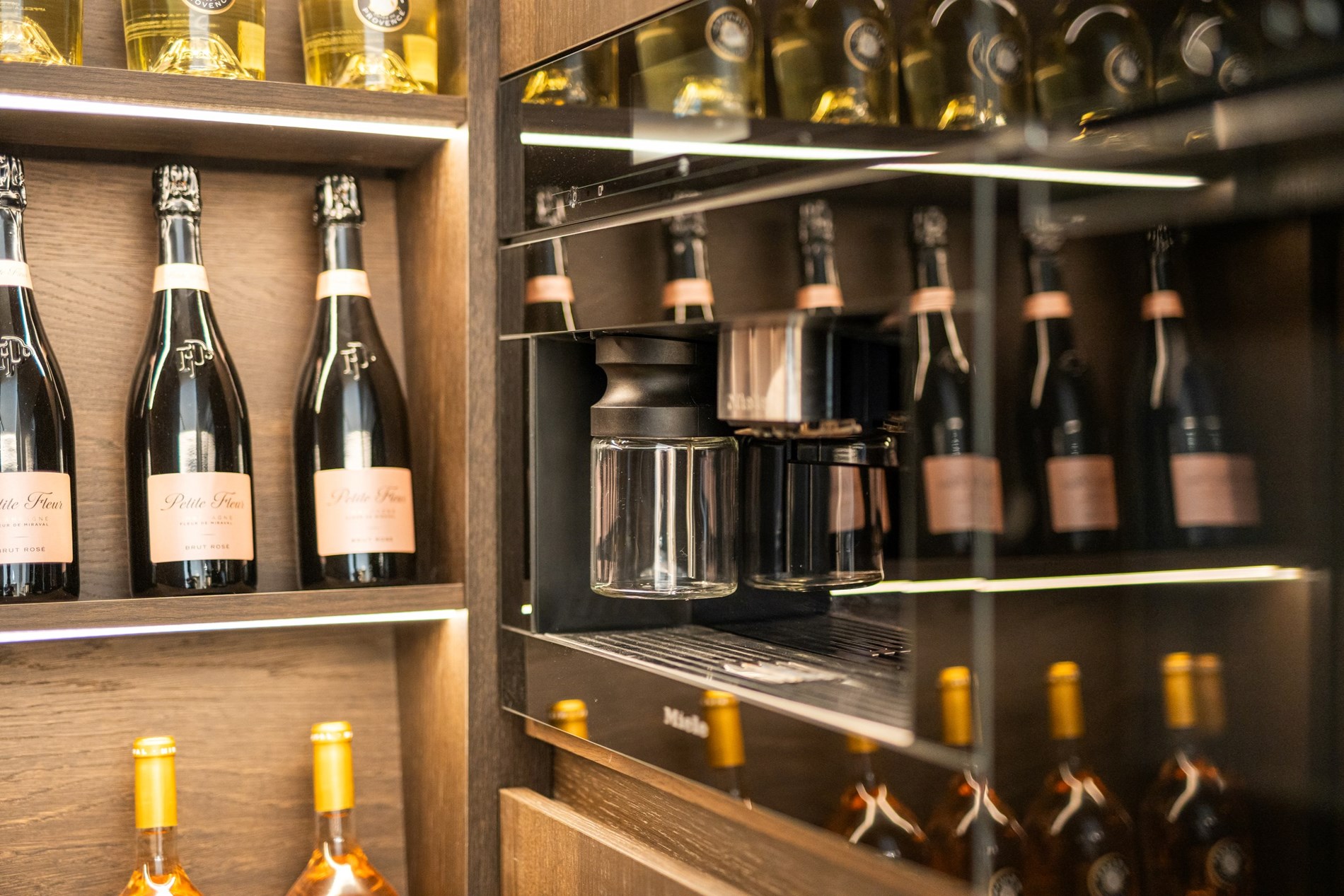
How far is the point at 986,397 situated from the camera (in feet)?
2.07

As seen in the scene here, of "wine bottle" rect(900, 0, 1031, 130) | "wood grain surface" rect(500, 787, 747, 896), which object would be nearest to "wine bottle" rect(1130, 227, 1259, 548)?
"wine bottle" rect(900, 0, 1031, 130)

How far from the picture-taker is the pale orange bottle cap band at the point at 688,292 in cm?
82

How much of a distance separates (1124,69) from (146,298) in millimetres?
868

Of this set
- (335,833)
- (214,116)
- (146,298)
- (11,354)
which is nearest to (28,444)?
(11,354)

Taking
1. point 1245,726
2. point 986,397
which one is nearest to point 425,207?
point 986,397

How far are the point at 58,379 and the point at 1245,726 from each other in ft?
3.19

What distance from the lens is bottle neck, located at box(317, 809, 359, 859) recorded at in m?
1.07

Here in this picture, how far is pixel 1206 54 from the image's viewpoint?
2.39 ft

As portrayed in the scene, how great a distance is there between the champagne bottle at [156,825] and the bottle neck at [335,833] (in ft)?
0.35

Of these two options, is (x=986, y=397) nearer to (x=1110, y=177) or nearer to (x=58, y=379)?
(x=1110, y=177)

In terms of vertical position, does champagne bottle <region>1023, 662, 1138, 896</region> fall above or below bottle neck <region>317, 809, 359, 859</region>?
above

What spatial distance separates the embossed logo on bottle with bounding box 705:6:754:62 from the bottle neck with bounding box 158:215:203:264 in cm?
51

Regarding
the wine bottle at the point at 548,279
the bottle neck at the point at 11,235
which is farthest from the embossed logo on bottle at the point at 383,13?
the bottle neck at the point at 11,235

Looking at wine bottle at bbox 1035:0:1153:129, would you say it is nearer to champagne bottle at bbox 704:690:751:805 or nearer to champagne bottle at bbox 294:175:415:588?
champagne bottle at bbox 704:690:751:805
